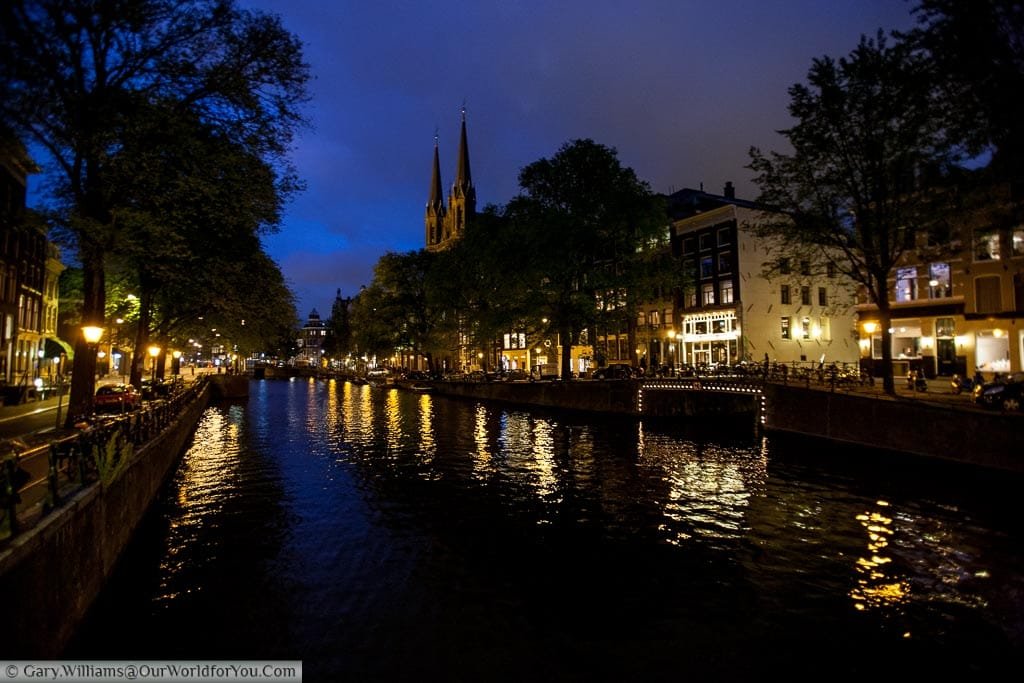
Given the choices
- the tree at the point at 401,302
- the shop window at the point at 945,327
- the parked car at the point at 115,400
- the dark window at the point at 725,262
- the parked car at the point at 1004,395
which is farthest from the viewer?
the tree at the point at 401,302

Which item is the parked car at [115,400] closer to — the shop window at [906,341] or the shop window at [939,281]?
the shop window at [906,341]

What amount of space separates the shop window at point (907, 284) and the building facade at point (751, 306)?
11.2m

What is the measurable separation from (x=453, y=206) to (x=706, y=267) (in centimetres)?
8838

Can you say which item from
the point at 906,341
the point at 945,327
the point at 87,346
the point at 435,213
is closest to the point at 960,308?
the point at 945,327

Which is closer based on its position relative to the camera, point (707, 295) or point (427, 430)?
point (427, 430)

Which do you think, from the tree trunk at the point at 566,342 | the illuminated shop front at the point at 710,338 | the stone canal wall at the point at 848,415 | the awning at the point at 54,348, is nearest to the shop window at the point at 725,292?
the illuminated shop front at the point at 710,338

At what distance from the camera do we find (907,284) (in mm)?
41750

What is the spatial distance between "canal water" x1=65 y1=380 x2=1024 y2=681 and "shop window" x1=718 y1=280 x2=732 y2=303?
34816 millimetres

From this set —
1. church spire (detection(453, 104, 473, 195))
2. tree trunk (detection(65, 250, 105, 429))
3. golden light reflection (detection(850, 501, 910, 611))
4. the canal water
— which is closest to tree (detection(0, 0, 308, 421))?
tree trunk (detection(65, 250, 105, 429))

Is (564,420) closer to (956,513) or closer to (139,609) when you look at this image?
(956,513)

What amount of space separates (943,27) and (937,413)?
14.6 m

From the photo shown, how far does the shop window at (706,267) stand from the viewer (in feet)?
194

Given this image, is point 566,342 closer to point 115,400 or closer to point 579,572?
point 115,400

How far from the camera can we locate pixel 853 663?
8.51 metres
